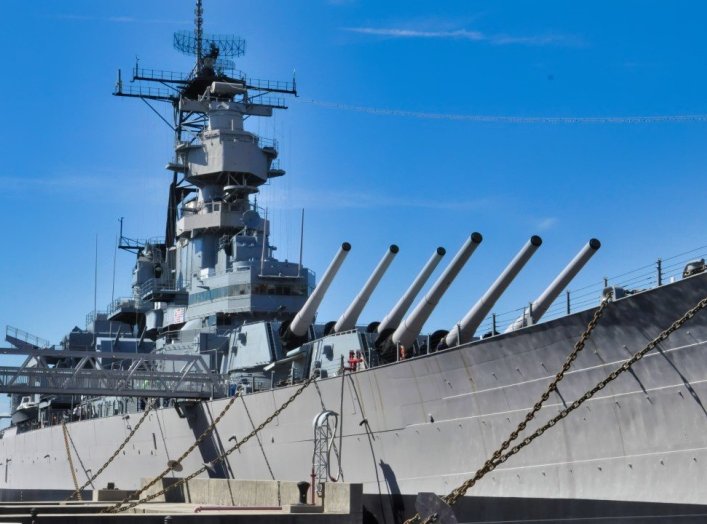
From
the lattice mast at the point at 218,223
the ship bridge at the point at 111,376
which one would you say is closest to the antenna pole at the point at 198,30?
the lattice mast at the point at 218,223

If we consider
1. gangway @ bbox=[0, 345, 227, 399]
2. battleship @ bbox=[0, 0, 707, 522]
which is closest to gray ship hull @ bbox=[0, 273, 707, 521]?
battleship @ bbox=[0, 0, 707, 522]

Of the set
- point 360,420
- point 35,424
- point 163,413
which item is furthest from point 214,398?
point 35,424

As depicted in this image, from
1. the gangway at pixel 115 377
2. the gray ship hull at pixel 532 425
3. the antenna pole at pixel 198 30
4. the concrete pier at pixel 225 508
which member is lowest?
the concrete pier at pixel 225 508

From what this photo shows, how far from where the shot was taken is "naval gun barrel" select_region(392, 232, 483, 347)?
58.9 feet

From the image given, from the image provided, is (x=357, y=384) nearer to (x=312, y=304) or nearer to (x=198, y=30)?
(x=312, y=304)

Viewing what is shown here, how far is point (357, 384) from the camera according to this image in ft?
63.4

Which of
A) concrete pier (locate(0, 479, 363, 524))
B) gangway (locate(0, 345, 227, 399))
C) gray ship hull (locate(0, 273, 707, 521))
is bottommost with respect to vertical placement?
concrete pier (locate(0, 479, 363, 524))

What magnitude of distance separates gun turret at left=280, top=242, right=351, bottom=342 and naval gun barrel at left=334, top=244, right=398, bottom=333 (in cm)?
79

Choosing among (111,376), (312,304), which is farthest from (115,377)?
(312,304)

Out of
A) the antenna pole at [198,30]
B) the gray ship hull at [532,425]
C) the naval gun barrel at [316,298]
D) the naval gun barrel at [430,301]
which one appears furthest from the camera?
the antenna pole at [198,30]

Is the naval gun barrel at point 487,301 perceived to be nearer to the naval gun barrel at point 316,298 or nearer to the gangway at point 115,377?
the naval gun barrel at point 316,298

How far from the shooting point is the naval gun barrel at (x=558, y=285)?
1619 centimetres

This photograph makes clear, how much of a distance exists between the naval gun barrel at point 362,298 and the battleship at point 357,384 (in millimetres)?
40

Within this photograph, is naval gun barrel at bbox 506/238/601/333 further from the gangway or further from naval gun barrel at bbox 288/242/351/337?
the gangway
